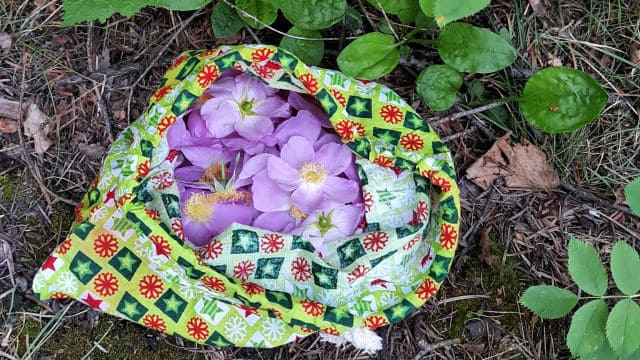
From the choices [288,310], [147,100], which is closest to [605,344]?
[288,310]

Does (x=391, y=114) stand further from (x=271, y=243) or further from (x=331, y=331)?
(x=331, y=331)

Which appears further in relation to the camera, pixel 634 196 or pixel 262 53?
pixel 634 196

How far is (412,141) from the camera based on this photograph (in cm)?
163

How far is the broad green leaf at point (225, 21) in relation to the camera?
5.61 feet

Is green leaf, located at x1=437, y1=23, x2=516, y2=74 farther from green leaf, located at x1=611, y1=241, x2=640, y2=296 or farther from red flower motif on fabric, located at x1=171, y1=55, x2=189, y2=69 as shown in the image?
red flower motif on fabric, located at x1=171, y1=55, x2=189, y2=69

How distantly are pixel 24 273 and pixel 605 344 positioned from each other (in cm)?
143

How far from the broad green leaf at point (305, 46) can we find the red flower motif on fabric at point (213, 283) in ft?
1.96

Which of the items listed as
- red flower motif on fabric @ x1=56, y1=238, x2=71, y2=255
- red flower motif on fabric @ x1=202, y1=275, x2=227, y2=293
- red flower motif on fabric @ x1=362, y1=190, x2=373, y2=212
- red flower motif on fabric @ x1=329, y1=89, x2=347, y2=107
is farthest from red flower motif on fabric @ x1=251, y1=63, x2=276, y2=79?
red flower motif on fabric @ x1=56, y1=238, x2=71, y2=255

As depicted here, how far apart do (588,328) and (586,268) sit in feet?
0.47

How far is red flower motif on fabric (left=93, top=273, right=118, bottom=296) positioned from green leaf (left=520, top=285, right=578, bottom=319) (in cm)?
99

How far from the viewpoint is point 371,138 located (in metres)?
1.63

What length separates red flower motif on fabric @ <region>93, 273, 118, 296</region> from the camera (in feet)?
5.32

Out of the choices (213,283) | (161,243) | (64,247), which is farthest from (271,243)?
(64,247)

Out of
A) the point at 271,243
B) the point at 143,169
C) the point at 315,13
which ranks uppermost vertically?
the point at 315,13
